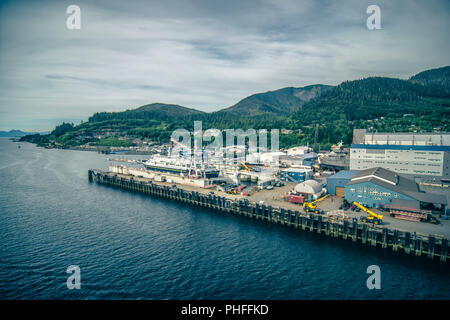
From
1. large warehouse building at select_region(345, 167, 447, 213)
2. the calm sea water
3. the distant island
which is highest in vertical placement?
the distant island

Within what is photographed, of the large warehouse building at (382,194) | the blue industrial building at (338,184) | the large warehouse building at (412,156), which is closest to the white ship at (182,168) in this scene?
the blue industrial building at (338,184)

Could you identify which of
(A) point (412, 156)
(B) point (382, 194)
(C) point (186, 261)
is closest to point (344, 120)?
(A) point (412, 156)

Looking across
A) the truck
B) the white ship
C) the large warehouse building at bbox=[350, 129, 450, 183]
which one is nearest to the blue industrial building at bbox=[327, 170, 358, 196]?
the truck

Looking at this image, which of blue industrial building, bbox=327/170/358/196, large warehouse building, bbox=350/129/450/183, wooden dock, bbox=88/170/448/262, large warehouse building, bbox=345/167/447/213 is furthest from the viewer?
large warehouse building, bbox=350/129/450/183

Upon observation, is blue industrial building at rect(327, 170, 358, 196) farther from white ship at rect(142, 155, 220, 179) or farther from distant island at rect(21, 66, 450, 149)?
distant island at rect(21, 66, 450, 149)

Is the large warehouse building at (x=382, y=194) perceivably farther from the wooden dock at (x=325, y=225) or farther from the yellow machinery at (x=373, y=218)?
the wooden dock at (x=325, y=225)

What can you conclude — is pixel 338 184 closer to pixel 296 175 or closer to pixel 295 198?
pixel 295 198
